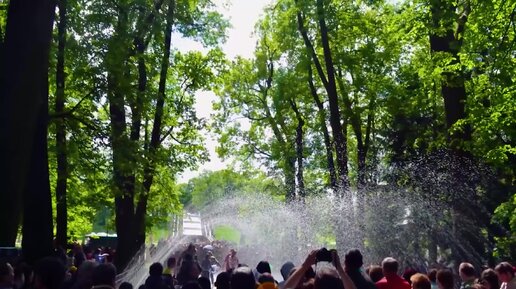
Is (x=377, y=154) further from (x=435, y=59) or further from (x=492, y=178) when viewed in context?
(x=435, y=59)

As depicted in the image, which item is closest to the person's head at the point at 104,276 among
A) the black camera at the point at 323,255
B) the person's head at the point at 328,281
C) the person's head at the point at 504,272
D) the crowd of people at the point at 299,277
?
the crowd of people at the point at 299,277

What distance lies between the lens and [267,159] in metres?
42.3

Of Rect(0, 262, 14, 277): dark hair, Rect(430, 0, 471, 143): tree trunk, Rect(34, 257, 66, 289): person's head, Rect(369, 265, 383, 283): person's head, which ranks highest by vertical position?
Rect(430, 0, 471, 143): tree trunk

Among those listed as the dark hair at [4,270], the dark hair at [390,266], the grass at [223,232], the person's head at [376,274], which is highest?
the grass at [223,232]

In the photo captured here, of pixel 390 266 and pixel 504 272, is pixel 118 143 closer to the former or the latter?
pixel 504 272

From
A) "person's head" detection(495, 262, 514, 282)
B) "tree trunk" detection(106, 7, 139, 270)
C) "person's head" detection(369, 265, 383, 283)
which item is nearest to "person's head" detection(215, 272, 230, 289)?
"person's head" detection(369, 265, 383, 283)

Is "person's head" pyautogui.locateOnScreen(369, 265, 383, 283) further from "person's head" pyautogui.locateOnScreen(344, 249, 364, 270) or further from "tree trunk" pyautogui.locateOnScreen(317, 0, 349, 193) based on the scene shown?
"tree trunk" pyautogui.locateOnScreen(317, 0, 349, 193)

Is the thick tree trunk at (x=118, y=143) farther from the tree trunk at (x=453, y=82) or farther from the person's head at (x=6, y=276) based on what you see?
the person's head at (x=6, y=276)

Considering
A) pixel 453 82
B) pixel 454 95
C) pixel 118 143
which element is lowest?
pixel 118 143

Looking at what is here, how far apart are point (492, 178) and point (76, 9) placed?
48.0 ft

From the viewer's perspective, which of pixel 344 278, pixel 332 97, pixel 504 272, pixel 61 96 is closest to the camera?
pixel 344 278

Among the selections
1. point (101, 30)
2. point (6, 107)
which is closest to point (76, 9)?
point (101, 30)

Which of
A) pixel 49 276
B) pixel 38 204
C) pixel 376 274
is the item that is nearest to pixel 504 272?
pixel 376 274

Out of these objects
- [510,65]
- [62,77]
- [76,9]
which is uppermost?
[76,9]
